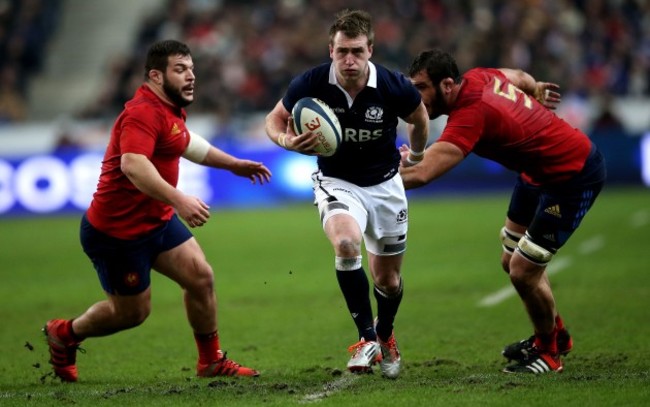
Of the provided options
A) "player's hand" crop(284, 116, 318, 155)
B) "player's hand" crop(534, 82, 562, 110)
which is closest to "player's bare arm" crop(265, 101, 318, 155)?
"player's hand" crop(284, 116, 318, 155)

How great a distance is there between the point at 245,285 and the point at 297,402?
6799mm

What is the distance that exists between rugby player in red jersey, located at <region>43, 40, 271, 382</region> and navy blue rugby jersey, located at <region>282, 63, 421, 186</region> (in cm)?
91

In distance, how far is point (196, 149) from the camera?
8320 mm

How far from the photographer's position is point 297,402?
277 inches

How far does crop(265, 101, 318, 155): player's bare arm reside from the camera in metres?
7.76

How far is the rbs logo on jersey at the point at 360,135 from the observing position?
8.02 m

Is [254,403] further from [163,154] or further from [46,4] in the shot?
[46,4]

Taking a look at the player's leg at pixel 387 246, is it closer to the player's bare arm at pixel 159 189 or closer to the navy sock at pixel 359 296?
the navy sock at pixel 359 296

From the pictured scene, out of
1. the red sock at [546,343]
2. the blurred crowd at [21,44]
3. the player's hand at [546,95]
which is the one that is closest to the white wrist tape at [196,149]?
the player's hand at [546,95]

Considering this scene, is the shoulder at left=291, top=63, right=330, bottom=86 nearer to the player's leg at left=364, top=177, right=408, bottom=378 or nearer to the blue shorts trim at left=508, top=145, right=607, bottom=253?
the player's leg at left=364, top=177, right=408, bottom=378

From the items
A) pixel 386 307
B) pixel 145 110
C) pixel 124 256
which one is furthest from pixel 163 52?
pixel 386 307

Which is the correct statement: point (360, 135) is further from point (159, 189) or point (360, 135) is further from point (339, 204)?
point (159, 189)

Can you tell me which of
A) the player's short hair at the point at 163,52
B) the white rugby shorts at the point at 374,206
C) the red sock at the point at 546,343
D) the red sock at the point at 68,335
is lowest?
the red sock at the point at 546,343

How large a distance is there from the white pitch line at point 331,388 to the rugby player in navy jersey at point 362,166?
0.33 ft
